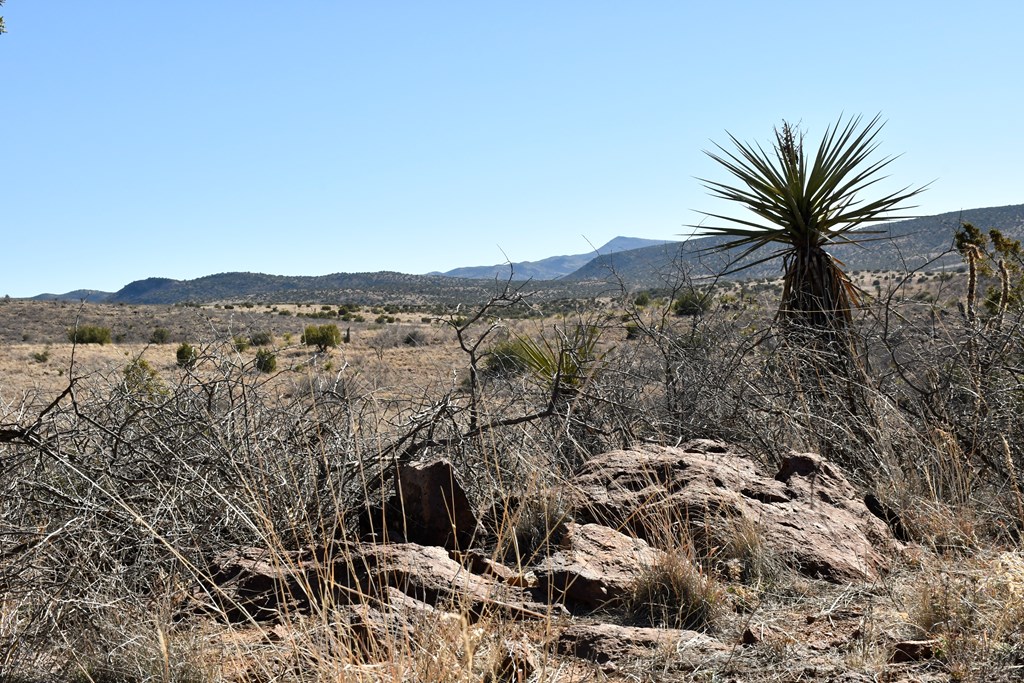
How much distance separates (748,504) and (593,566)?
1063 millimetres

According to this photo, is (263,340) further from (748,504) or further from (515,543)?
(515,543)

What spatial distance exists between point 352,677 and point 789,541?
2.47 meters

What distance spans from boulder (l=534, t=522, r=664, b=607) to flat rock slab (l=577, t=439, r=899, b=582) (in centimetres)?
13

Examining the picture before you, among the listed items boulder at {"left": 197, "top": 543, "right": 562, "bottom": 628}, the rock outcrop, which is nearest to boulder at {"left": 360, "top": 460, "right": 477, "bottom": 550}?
the rock outcrop

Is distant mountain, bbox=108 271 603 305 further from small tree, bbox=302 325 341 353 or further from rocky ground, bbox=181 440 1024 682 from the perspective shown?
rocky ground, bbox=181 440 1024 682

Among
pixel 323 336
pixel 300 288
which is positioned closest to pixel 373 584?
pixel 323 336

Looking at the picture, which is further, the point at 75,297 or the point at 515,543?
the point at 75,297

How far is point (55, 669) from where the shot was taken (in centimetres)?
328

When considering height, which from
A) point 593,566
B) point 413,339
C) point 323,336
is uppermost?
point 413,339

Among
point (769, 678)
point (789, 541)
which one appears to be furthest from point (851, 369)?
point (769, 678)

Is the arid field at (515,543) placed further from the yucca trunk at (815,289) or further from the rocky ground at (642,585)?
the yucca trunk at (815,289)

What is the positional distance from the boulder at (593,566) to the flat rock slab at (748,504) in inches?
5.0

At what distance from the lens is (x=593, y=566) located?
13.3 ft

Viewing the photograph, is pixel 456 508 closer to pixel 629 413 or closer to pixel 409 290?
pixel 629 413
